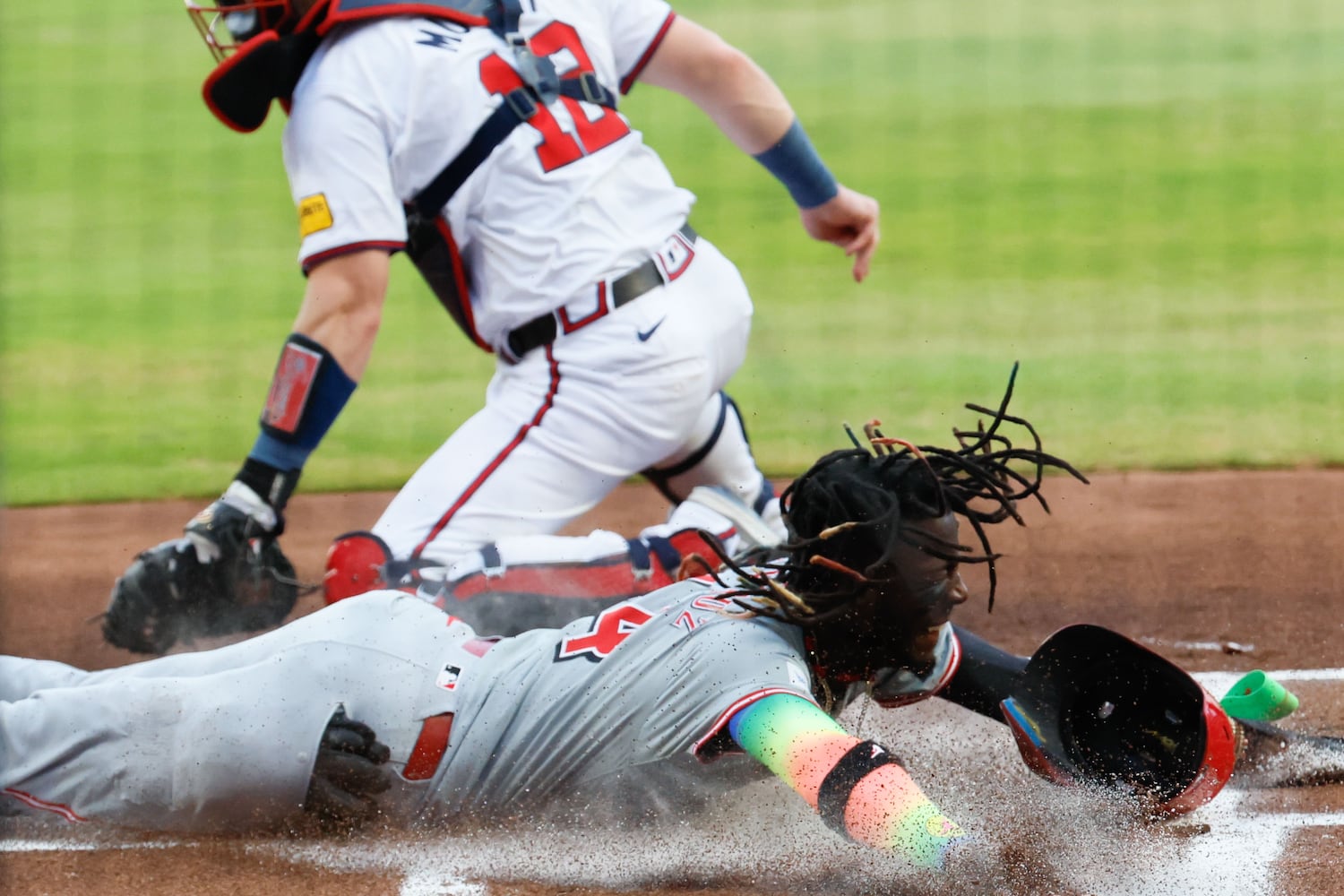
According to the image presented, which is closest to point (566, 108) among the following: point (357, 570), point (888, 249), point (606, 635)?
point (357, 570)

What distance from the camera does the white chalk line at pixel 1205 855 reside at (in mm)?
2477

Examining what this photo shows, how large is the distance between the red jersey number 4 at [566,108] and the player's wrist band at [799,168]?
47 cm

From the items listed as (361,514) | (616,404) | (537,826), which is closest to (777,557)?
(537,826)

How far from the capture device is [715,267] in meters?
3.66

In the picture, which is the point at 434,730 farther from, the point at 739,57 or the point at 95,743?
the point at 739,57


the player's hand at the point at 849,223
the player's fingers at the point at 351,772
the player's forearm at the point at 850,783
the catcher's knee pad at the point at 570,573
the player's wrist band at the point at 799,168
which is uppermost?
the player's wrist band at the point at 799,168

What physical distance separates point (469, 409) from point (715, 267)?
8.73ft

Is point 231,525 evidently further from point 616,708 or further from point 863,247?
point 863,247

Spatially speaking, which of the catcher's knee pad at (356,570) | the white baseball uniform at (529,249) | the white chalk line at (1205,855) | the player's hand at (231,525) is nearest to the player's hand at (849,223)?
the white baseball uniform at (529,249)

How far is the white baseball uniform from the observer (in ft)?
10.9

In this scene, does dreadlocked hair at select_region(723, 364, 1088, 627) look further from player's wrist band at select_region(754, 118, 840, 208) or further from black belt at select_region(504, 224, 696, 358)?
player's wrist band at select_region(754, 118, 840, 208)

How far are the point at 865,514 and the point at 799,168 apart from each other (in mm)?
1689

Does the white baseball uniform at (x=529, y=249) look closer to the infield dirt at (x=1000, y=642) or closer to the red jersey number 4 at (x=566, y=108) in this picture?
the red jersey number 4 at (x=566, y=108)

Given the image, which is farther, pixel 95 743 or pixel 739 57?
pixel 739 57
